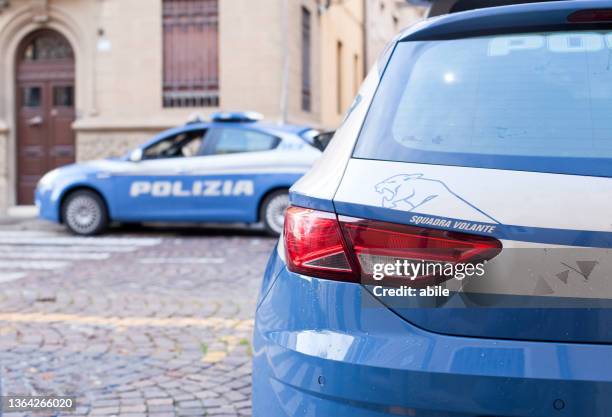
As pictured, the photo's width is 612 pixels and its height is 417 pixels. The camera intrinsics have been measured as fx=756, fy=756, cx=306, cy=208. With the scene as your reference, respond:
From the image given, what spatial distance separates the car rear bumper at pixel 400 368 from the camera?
1.71 meters

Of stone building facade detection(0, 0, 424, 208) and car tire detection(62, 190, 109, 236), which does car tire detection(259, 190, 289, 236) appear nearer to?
car tire detection(62, 190, 109, 236)

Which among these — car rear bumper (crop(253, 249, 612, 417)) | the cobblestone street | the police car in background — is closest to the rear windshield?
car rear bumper (crop(253, 249, 612, 417))

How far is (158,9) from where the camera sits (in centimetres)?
1495

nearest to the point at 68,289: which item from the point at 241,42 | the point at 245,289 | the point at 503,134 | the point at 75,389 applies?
the point at 245,289

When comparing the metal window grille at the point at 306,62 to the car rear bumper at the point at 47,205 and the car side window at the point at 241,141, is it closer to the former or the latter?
the car side window at the point at 241,141

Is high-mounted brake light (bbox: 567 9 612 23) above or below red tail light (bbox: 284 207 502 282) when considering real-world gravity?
above

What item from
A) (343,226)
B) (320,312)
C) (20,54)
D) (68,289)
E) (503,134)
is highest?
(20,54)

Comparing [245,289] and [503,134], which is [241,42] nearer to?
[245,289]

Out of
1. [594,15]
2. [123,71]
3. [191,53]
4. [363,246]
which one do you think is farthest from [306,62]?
[363,246]

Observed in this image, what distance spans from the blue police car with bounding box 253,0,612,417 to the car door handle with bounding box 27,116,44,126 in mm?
14679

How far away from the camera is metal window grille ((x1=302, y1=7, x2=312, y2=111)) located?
16891 millimetres

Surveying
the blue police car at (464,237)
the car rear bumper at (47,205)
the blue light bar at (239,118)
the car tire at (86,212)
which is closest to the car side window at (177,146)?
the blue light bar at (239,118)

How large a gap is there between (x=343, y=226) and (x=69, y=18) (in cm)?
1500

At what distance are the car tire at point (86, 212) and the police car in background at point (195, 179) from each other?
0.5 inches
